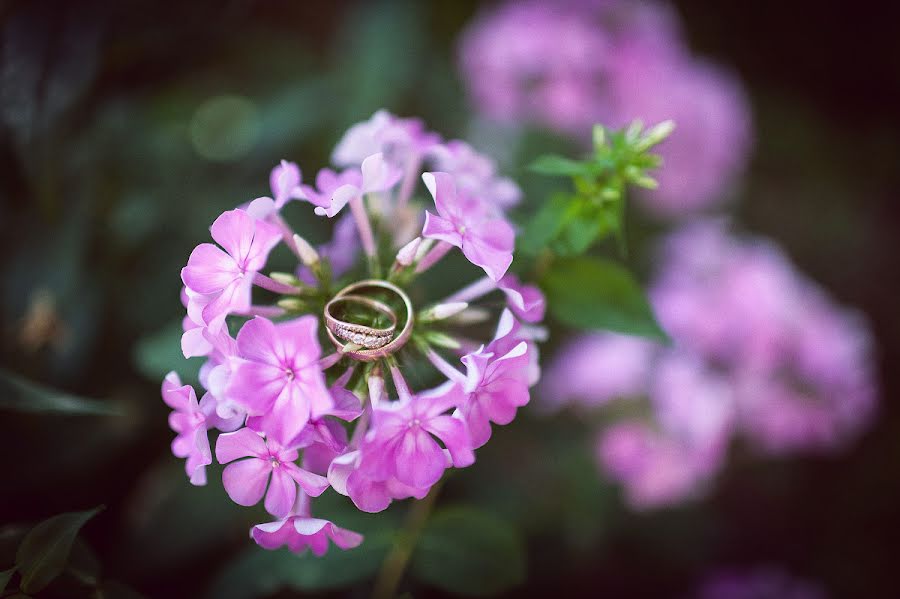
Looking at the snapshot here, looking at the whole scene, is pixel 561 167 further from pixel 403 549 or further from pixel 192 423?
pixel 403 549

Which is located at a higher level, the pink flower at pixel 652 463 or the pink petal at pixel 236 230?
the pink petal at pixel 236 230

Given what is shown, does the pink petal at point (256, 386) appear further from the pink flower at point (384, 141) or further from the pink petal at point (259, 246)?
the pink flower at point (384, 141)

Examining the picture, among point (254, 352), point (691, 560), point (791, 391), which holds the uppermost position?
point (254, 352)

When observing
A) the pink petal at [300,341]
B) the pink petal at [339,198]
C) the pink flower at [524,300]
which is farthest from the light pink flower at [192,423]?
the pink flower at [524,300]

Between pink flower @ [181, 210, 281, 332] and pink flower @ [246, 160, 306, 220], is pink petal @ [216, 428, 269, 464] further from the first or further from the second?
pink flower @ [246, 160, 306, 220]

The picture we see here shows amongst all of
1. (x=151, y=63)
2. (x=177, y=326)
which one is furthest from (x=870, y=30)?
(x=177, y=326)

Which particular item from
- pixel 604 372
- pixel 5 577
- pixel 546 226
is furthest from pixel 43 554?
pixel 604 372

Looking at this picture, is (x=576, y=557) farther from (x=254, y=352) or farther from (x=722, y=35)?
→ (x=722, y=35)

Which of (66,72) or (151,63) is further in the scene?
(151,63)
